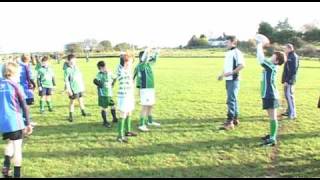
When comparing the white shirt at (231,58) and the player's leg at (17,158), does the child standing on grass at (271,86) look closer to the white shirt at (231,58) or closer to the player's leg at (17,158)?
the white shirt at (231,58)

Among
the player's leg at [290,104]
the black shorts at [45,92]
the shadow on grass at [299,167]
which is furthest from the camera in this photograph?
the black shorts at [45,92]

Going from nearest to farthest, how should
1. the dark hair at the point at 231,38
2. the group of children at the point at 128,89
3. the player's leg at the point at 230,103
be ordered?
the group of children at the point at 128,89 → the dark hair at the point at 231,38 → the player's leg at the point at 230,103

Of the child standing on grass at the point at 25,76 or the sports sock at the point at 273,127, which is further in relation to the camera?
the child standing on grass at the point at 25,76

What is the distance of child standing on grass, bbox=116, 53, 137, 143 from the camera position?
11.9 meters

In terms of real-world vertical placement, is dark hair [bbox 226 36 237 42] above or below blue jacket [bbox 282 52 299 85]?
above

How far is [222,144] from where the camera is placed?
11336mm

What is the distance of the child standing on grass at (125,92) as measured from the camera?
11.9m

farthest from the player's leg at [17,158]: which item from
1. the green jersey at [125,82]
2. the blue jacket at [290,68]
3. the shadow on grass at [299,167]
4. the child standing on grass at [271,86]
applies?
the blue jacket at [290,68]

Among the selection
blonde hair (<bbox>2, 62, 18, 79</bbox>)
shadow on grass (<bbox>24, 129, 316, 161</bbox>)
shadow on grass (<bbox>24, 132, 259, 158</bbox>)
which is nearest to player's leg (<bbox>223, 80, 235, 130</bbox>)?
shadow on grass (<bbox>24, 129, 316, 161</bbox>)

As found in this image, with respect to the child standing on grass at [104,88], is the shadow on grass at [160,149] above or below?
below

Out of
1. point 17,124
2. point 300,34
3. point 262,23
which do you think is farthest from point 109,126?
point 262,23

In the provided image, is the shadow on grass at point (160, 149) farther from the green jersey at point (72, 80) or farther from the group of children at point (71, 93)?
the green jersey at point (72, 80)

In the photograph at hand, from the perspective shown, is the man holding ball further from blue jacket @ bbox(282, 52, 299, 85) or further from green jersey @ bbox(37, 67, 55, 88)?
green jersey @ bbox(37, 67, 55, 88)

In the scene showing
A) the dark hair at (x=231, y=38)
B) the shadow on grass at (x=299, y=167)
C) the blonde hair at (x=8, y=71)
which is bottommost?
the shadow on grass at (x=299, y=167)
